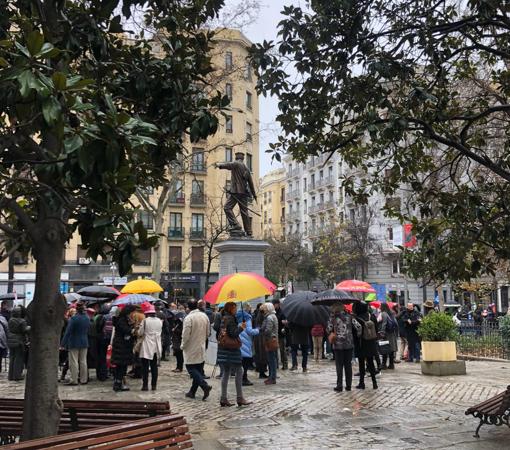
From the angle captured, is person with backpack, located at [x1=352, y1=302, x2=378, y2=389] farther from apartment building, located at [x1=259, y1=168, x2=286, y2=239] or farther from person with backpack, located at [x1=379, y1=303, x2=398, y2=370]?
apartment building, located at [x1=259, y1=168, x2=286, y2=239]

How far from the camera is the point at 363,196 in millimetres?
10570

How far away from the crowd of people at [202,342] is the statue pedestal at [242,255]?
1.73m

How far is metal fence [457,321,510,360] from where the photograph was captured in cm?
1750

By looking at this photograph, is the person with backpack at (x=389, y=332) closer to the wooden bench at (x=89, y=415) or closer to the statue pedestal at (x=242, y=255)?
the statue pedestal at (x=242, y=255)

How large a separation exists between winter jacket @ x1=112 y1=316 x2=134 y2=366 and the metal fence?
1142 cm

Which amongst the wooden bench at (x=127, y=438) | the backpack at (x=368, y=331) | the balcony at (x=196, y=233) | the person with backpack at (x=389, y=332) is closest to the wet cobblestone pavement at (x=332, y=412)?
the backpack at (x=368, y=331)

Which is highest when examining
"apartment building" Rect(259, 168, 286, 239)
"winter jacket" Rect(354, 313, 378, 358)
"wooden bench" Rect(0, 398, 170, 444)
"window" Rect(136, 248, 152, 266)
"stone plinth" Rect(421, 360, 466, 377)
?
"apartment building" Rect(259, 168, 286, 239)

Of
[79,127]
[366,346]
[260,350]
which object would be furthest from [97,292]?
[79,127]

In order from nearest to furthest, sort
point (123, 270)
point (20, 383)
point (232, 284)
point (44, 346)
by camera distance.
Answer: point (123, 270), point (44, 346), point (232, 284), point (20, 383)

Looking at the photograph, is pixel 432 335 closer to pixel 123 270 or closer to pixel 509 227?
pixel 509 227

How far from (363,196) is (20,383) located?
29.3 feet

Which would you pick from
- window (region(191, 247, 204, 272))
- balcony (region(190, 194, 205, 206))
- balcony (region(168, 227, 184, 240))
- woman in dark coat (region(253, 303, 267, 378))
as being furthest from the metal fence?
balcony (region(190, 194, 205, 206))

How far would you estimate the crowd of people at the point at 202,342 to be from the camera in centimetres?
1025

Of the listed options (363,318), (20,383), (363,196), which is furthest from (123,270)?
(20,383)
